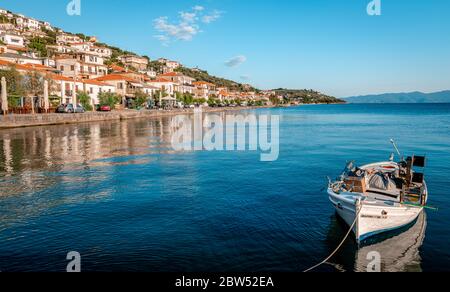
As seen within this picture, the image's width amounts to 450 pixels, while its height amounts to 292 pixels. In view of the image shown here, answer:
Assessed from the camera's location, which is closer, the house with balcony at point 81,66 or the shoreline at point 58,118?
the shoreline at point 58,118

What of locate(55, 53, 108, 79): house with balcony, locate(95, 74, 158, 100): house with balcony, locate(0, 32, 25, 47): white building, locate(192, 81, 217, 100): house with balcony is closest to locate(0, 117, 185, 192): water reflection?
locate(95, 74, 158, 100): house with balcony

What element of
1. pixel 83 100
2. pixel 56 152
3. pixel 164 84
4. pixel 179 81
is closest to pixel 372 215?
pixel 56 152

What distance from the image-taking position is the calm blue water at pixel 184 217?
10812 millimetres

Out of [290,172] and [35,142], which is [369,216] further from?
[35,142]

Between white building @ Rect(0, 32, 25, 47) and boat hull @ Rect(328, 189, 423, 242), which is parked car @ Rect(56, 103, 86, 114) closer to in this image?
white building @ Rect(0, 32, 25, 47)

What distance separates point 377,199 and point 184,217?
7623mm

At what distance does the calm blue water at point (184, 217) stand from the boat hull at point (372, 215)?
0.48 metres

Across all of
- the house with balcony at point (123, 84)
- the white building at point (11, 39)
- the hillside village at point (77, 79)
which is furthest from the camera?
the white building at point (11, 39)

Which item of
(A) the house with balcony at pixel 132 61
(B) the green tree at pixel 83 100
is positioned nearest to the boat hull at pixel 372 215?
(B) the green tree at pixel 83 100

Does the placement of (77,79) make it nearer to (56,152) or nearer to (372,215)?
(56,152)

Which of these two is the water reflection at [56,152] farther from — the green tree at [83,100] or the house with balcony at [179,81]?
the house with balcony at [179,81]

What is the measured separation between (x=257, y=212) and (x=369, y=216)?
4748 mm

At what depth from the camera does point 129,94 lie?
98.9 meters

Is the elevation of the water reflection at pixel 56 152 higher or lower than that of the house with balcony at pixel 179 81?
lower
